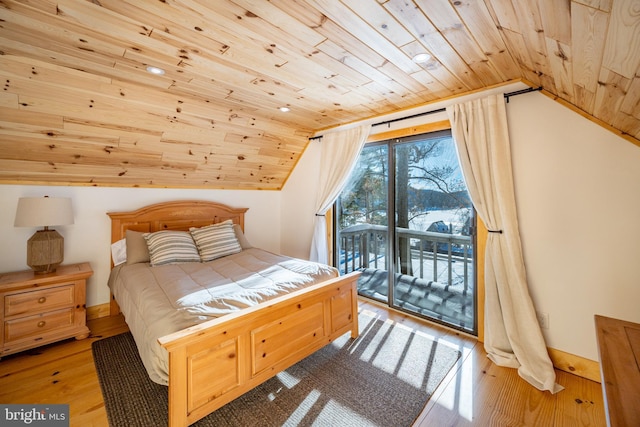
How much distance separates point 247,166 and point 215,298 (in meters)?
2.25

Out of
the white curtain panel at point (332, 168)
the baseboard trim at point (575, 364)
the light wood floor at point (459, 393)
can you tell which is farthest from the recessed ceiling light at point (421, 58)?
the baseboard trim at point (575, 364)

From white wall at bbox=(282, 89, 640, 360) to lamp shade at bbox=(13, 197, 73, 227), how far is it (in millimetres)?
3879

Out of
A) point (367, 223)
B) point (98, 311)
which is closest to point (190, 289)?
point (98, 311)

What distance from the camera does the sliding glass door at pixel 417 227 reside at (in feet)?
8.74

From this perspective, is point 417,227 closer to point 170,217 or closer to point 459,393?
point 459,393

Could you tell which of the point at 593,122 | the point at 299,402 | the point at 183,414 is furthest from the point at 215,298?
the point at 593,122

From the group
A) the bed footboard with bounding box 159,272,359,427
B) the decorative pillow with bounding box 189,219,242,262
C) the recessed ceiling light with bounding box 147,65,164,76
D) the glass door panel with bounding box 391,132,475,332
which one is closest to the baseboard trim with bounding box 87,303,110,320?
the decorative pillow with bounding box 189,219,242,262

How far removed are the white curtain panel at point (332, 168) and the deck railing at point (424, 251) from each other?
383mm

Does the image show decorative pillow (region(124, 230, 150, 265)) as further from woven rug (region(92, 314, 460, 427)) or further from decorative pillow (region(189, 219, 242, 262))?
woven rug (region(92, 314, 460, 427))

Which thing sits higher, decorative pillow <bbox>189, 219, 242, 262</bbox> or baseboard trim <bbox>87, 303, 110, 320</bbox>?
decorative pillow <bbox>189, 219, 242, 262</bbox>

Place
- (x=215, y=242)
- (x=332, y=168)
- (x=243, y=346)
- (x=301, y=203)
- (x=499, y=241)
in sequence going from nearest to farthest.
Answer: (x=243, y=346) → (x=499, y=241) → (x=215, y=242) → (x=332, y=168) → (x=301, y=203)

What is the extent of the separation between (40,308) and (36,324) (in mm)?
127

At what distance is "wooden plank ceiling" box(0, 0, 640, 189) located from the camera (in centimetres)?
126

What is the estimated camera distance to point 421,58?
5.84 feet
